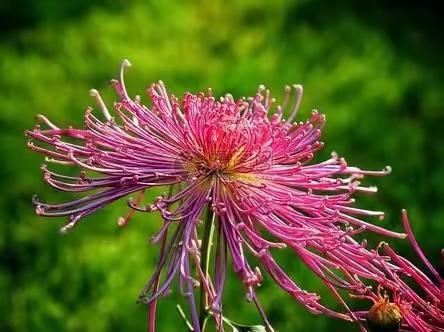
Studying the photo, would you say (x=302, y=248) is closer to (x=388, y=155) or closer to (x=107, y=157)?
(x=107, y=157)

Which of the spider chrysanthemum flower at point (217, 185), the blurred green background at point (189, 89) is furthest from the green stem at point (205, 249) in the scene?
the blurred green background at point (189, 89)

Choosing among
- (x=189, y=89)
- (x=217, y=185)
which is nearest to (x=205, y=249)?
(x=217, y=185)

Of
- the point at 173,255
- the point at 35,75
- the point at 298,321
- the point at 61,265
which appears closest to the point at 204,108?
the point at 173,255

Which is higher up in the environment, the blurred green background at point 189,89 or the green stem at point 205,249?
the blurred green background at point 189,89

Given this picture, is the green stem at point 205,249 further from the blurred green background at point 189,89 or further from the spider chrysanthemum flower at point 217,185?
the blurred green background at point 189,89

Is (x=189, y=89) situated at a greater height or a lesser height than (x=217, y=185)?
greater

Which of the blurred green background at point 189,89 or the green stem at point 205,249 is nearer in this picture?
the green stem at point 205,249

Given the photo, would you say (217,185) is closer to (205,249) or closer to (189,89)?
(205,249)
